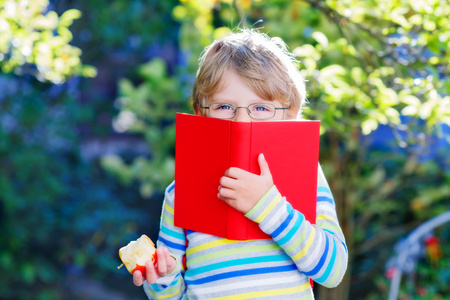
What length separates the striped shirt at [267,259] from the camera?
133 centimetres

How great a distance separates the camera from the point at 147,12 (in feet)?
14.5

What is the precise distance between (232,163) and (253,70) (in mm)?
266

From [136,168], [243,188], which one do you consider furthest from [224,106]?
[136,168]

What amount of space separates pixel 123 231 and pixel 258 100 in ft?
9.86

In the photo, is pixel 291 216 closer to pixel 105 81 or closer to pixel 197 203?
pixel 197 203

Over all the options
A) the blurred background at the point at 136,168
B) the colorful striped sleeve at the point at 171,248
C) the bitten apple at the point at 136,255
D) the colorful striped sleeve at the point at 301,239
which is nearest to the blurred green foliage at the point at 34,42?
the blurred background at the point at 136,168

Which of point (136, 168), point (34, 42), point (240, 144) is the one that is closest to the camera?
point (240, 144)

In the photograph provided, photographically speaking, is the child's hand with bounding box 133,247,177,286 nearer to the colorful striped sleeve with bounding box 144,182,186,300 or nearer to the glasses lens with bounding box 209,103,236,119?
the colorful striped sleeve with bounding box 144,182,186,300

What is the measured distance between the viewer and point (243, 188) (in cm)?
130

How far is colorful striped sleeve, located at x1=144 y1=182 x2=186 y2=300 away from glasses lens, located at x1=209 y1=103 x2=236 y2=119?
0.80ft

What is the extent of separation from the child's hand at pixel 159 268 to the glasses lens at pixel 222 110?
357 mm

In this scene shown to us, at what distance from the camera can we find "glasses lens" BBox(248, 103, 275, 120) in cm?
144

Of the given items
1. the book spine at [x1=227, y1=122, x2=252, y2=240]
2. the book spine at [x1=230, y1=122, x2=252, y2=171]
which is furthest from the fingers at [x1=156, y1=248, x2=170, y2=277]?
the book spine at [x1=230, y1=122, x2=252, y2=171]

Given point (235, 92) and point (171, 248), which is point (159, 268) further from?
point (235, 92)
